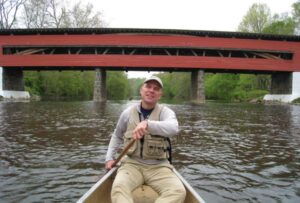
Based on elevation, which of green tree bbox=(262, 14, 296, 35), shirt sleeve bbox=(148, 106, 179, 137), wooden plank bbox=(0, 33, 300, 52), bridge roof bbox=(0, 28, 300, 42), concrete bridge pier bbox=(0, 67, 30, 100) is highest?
green tree bbox=(262, 14, 296, 35)

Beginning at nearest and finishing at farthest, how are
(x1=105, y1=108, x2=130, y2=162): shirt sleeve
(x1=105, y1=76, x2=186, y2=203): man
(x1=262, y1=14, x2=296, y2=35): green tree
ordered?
(x1=105, y1=76, x2=186, y2=203): man → (x1=105, y1=108, x2=130, y2=162): shirt sleeve → (x1=262, y1=14, x2=296, y2=35): green tree

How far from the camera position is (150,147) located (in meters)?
4.14

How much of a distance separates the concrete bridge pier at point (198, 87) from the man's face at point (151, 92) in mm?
33789

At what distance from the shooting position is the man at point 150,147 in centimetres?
379

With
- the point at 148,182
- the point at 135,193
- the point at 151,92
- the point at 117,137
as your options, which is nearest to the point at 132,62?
the point at 117,137

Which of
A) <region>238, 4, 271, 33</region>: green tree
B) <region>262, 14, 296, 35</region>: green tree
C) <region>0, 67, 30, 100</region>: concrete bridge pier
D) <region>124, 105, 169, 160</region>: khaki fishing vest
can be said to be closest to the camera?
<region>124, 105, 169, 160</region>: khaki fishing vest

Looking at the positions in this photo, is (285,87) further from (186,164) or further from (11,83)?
(186,164)

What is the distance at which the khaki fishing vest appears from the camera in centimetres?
410

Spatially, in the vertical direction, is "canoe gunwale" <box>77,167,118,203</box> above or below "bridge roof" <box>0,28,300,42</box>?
below

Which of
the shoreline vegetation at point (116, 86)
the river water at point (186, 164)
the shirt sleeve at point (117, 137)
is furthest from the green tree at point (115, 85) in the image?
the shirt sleeve at point (117, 137)

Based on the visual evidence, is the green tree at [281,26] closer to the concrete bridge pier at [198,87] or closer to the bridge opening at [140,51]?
the bridge opening at [140,51]

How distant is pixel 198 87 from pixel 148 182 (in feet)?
115

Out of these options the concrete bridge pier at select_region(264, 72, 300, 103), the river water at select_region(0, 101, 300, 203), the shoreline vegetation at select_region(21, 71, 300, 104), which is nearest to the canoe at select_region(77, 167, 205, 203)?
the river water at select_region(0, 101, 300, 203)

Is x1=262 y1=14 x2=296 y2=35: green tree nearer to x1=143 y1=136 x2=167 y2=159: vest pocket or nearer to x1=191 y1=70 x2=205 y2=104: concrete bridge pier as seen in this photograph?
x1=191 y1=70 x2=205 y2=104: concrete bridge pier
